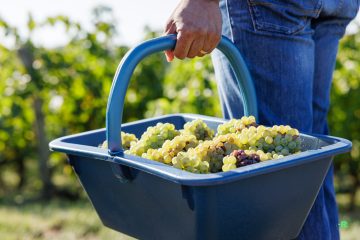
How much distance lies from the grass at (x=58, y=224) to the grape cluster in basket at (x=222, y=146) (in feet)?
5.56

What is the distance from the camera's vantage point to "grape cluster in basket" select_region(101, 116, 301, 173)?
160cm

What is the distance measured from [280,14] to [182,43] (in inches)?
16.5

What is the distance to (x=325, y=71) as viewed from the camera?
2268 millimetres

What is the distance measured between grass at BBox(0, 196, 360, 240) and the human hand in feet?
6.13

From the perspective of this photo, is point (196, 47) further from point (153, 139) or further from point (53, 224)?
point (53, 224)

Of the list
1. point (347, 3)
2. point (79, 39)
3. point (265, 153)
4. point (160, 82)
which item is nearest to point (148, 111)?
point (160, 82)

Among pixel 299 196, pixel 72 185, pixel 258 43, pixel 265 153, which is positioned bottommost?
pixel 72 185

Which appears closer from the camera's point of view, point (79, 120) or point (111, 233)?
point (111, 233)

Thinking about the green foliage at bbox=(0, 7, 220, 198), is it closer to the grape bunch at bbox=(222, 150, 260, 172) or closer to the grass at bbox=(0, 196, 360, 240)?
the grass at bbox=(0, 196, 360, 240)

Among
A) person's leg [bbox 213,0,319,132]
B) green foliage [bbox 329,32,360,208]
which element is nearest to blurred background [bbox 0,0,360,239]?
green foliage [bbox 329,32,360,208]

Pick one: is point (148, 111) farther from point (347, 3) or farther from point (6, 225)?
point (347, 3)

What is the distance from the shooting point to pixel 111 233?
11.7 feet

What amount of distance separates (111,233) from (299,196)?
6.79 ft

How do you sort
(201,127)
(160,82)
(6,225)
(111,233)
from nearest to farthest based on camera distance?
→ (201,127), (111,233), (6,225), (160,82)
